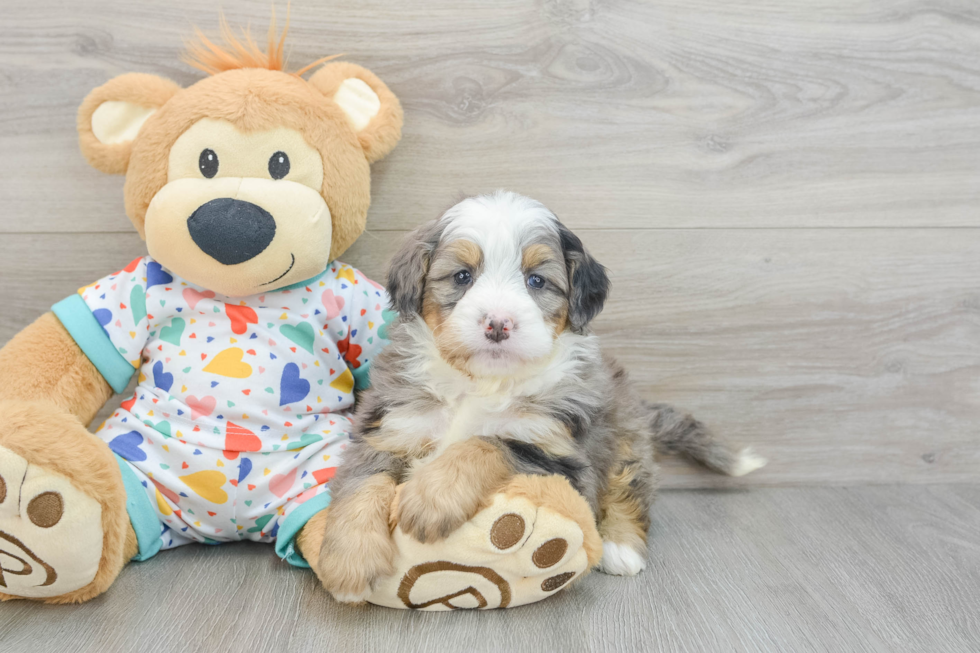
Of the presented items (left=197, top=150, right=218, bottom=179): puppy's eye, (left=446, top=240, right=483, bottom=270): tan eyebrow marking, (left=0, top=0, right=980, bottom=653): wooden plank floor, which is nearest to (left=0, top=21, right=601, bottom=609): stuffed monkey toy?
(left=197, top=150, right=218, bottom=179): puppy's eye

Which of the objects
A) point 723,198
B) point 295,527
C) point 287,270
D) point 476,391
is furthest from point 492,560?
point 723,198

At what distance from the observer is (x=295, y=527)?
5.37 ft

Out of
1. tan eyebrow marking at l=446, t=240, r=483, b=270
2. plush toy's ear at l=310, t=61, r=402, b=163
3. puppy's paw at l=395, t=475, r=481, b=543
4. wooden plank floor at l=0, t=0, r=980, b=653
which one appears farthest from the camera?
wooden plank floor at l=0, t=0, r=980, b=653

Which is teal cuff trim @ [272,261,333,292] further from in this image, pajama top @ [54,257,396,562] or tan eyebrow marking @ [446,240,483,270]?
tan eyebrow marking @ [446,240,483,270]

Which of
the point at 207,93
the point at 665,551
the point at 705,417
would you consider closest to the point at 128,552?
the point at 207,93

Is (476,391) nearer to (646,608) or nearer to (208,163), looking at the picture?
(646,608)

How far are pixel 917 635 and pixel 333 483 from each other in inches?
50.9

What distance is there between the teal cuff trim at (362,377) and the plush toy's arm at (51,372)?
62 cm

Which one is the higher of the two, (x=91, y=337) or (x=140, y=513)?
(x=91, y=337)

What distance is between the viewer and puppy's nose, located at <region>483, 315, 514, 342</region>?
4.52 ft

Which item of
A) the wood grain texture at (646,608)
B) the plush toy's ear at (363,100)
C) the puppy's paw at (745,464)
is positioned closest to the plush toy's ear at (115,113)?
the plush toy's ear at (363,100)

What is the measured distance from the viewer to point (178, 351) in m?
1.75

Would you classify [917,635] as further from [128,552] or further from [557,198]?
[128,552]

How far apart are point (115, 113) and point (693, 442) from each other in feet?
5.97
